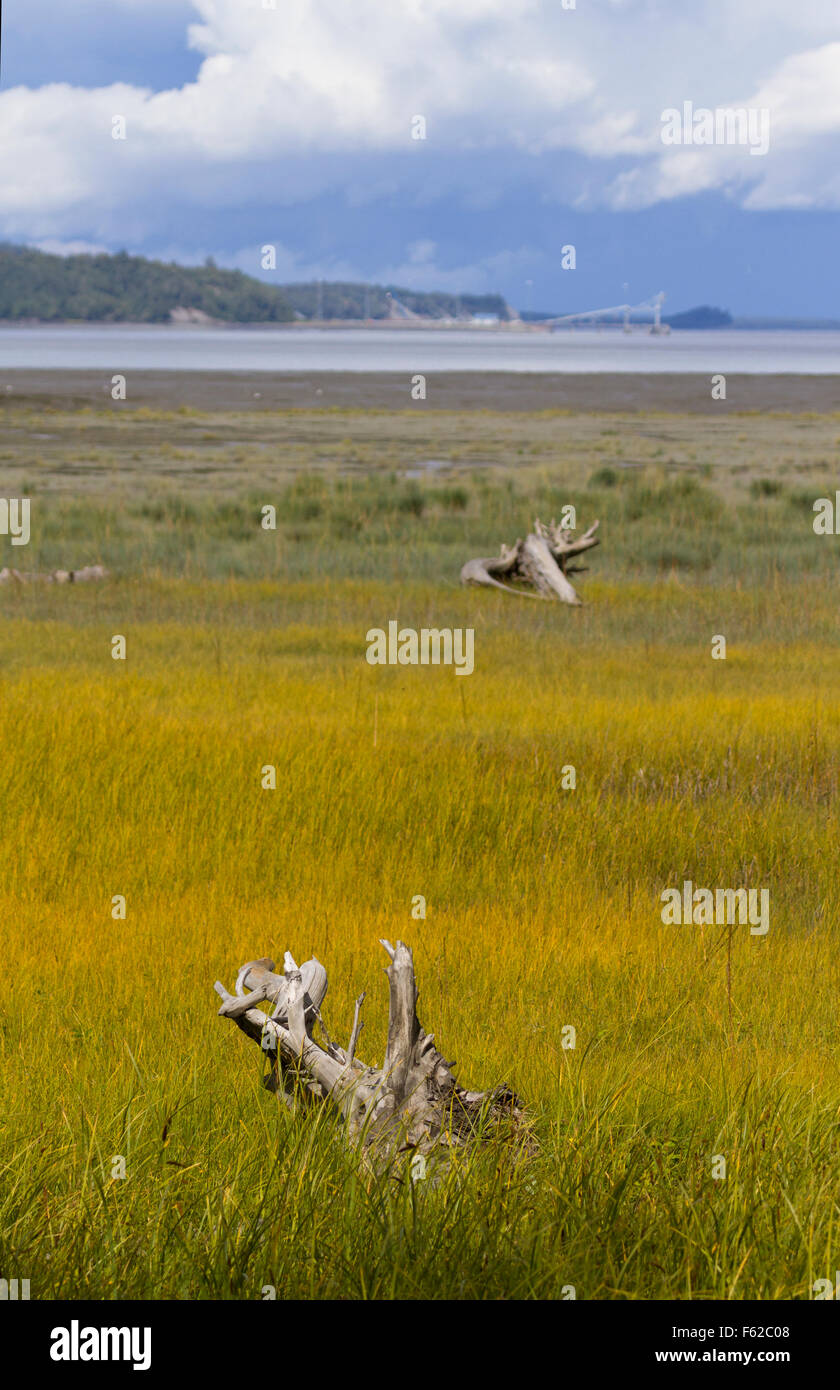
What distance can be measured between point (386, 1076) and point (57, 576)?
1831 cm

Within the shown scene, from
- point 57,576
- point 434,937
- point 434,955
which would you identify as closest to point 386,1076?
point 434,955

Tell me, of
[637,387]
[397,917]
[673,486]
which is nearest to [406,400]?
[637,387]

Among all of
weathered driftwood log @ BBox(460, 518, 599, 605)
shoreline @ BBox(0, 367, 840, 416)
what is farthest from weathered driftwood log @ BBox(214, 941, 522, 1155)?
Answer: shoreline @ BBox(0, 367, 840, 416)

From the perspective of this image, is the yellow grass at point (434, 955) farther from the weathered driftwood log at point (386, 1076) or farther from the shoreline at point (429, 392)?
the shoreline at point (429, 392)

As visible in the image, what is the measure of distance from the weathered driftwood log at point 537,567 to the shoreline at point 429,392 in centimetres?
6626

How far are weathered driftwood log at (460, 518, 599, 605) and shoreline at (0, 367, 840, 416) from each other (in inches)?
2609

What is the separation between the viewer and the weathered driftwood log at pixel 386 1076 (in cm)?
409

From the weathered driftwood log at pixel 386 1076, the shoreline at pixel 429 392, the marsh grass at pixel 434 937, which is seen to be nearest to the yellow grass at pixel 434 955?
the marsh grass at pixel 434 937

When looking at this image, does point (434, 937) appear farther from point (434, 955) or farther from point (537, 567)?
point (537, 567)

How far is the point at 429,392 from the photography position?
372 ft

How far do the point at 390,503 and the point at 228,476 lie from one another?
14371 millimetres

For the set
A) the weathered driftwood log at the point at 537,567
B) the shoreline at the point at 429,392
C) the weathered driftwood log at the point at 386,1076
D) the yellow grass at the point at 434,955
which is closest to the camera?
the yellow grass at the point at 434,955
